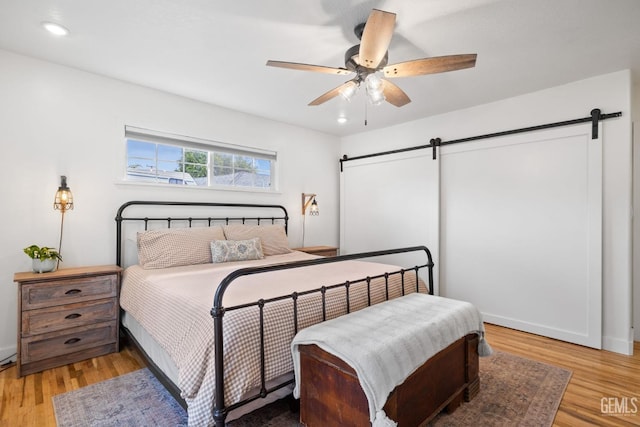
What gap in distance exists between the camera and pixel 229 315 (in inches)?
60.5

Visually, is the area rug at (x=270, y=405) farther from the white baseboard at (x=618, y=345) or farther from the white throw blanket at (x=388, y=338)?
the white baseboard at (x=618, y=345)

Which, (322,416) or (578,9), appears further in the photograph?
(578,9)

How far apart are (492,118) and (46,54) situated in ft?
14.2

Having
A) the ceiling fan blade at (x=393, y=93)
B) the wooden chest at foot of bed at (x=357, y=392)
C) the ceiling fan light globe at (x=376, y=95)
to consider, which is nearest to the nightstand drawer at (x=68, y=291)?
the wooden chest at foot of bed at (x=357, y=392)

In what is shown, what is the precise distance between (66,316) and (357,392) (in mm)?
2395

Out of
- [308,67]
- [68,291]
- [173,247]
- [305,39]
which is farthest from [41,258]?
[305,39]

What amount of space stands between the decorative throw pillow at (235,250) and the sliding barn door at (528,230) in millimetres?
2328

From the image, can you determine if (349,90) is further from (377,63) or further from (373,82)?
(377,63)

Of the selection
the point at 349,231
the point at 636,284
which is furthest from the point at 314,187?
the point at 636,284

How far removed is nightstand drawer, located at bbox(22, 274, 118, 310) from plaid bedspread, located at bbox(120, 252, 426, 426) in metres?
0.12

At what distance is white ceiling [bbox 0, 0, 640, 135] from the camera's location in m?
1.92

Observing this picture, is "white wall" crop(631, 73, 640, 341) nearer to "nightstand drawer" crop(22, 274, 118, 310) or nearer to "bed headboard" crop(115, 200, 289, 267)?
"bed headboard" crop(115, 200, 289, 267)

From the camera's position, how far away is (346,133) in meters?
4.98

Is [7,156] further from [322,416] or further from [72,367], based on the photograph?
[322,416]
